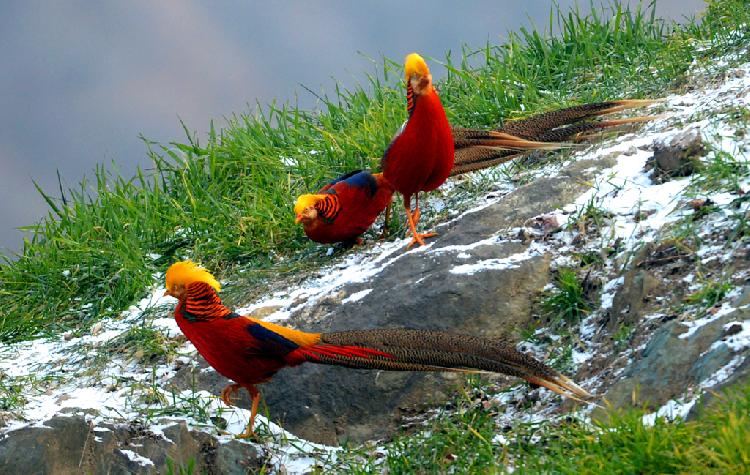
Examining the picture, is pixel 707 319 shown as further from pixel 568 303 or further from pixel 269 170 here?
pixel 269 170

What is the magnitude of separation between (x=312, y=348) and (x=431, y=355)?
0.56 metres

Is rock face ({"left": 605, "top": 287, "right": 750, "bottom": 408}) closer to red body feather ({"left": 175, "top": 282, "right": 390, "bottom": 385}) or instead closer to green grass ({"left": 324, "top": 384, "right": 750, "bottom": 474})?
green grass ({"left": 324, "top": 384, "right": 750, "bottom": 474})

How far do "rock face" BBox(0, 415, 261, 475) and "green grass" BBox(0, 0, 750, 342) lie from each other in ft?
6.51

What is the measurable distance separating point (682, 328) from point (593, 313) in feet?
2.53

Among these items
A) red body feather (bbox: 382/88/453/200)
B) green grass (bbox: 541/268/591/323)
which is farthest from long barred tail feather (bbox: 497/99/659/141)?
green grass (bbox: 541/268/591/323)

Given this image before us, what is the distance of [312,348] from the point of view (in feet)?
13.9

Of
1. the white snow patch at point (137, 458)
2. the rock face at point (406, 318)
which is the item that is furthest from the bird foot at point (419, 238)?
the white snow patch at point (137, 458)

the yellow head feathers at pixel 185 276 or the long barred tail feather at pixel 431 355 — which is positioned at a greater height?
the yellow head feathers at pixel 185 276

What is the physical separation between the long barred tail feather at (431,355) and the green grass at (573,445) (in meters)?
0.22

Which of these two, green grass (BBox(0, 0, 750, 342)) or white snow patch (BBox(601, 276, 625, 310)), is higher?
green grass (BBox(0, 0, 750, 342))

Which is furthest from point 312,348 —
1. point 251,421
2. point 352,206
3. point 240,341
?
point 352,206

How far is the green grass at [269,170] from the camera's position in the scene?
6621 mm

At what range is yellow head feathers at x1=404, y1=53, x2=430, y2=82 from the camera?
5172 millimetres

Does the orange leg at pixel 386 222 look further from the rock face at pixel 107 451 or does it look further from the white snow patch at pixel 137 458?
the white snow patch at pixel 137 458
